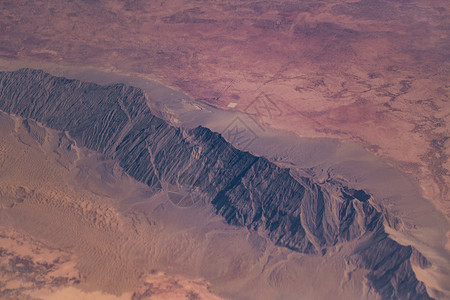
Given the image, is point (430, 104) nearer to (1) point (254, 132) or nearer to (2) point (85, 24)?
(1) point (254, 132)

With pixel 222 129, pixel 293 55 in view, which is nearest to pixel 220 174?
pixel 222 129

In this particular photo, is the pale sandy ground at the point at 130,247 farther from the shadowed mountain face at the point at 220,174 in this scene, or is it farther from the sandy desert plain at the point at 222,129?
the shadowed mountain face at the point at 220,174

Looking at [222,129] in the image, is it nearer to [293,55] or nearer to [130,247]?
[130,247]

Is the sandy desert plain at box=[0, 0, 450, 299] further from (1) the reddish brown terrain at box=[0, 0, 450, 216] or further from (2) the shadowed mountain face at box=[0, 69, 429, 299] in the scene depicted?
(2) the shadowed mountain face at box=[0, 69, 429, 299]

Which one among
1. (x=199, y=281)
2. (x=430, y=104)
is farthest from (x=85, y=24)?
(x=430, y=104)

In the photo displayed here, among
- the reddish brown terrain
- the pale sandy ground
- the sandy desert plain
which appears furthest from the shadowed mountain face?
the reddish brown terrain

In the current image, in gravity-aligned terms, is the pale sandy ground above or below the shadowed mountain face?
below
